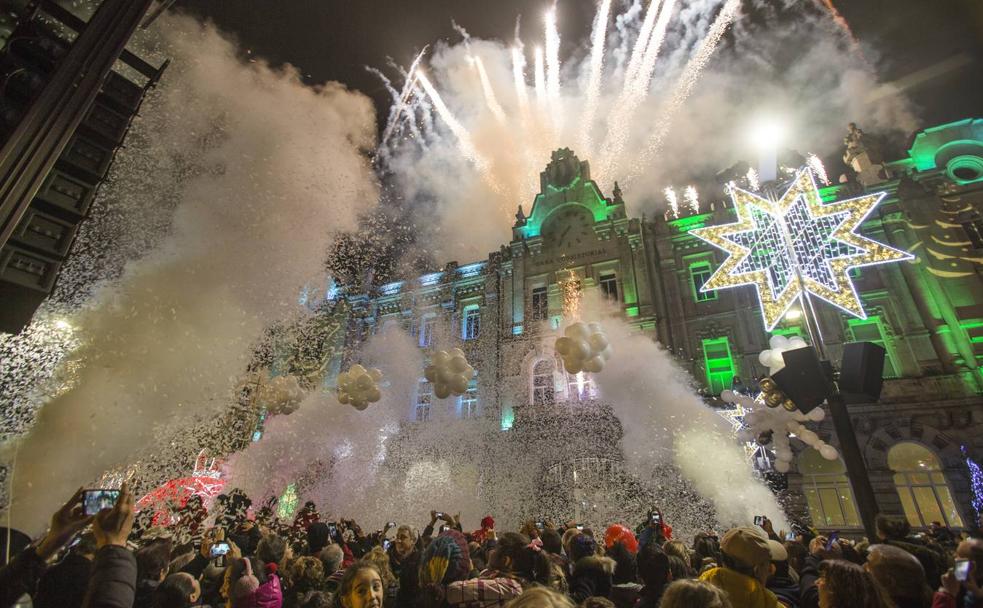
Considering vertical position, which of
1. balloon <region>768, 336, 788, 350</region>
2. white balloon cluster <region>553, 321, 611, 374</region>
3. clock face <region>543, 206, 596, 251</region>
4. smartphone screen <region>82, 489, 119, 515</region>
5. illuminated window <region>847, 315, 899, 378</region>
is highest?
clock face <region>543, 206, 596, 251</region>

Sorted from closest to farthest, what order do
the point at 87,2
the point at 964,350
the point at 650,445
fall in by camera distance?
the point at 87,2 → the point at 964,350 → the point at 650,445

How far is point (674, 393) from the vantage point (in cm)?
1956

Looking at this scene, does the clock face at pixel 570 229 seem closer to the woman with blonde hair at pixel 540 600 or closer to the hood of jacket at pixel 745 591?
the hood of jacket at pixel 745 591

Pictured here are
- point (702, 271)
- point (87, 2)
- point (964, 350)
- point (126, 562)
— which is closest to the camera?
point (126, 562)

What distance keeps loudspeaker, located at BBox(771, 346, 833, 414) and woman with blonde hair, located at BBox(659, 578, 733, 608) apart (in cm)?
591

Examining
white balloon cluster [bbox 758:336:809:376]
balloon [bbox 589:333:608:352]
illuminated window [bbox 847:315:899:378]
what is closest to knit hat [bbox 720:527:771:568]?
balloon [bbox 589:333:608:352]

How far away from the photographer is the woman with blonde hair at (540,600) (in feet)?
6.79

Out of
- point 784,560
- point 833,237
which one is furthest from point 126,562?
point 833,237

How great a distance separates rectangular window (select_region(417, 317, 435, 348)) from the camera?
27297mm

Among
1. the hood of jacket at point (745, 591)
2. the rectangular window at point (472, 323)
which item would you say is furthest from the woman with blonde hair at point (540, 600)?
the rectangular window at point (472, 323)

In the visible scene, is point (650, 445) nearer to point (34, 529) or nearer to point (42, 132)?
point (42, 132)

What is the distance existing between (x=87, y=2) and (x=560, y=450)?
19961 mm

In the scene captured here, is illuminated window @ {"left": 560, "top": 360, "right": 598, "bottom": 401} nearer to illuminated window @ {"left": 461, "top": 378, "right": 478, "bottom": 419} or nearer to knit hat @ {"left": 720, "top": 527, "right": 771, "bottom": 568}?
illuminated window @ {"left": 461, "top": 378, "right": 478, "bottom": 419}

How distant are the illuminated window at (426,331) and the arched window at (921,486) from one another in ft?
69.9
